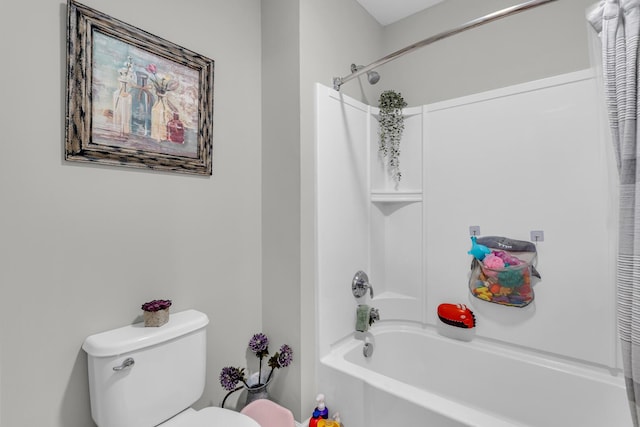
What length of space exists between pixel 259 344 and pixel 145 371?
0.59m

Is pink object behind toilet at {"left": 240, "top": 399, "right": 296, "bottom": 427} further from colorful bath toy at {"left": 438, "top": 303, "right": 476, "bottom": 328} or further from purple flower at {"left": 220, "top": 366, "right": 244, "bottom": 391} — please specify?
colorful bath toy at {"left": 438, "top": 303, "right": 476, "bottom": 328}

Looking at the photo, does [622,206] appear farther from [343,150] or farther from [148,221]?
[148,221]

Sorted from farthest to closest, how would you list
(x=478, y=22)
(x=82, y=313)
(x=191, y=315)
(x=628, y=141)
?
(x=191, y=315) → (x=478, y=22) → (x=82, y=313) → (x=628, y=141)

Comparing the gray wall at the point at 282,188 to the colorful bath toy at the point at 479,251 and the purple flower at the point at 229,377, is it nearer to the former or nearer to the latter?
the purple flower at the point at 229,377

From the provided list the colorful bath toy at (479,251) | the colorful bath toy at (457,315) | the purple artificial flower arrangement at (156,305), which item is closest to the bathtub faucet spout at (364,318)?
the colorful bath toy at (457,315)

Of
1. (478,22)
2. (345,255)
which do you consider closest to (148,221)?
(345,255)

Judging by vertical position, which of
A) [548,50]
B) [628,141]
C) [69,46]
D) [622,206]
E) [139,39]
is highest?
[548,50]

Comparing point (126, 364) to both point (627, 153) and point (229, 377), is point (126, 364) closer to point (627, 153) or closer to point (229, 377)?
point (229, 377)

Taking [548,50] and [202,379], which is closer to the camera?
[202,379]

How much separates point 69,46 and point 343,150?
1318 mm

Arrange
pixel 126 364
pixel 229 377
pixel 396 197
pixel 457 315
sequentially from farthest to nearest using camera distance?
pixel 396 197 → pixel 457 315 → pixel 229 377 → pixel 126 364

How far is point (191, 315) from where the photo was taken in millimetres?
1356

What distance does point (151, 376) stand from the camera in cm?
115

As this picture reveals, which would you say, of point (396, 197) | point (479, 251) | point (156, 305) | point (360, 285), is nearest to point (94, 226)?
point (156, 305)
